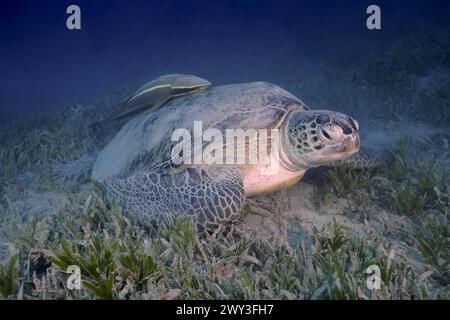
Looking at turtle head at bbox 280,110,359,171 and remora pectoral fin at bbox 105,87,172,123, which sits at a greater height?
remora pectoral fin at bbox 105,87,172,123

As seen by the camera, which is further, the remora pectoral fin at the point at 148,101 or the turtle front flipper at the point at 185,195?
the remora pectoral fin at the point at 148,101

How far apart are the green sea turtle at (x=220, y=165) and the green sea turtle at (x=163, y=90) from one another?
0.73ft

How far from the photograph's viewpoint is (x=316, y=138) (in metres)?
2.63

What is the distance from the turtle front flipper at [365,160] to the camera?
10.6ft

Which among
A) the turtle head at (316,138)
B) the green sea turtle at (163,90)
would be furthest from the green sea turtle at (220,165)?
the green sea turtle at (163,90)

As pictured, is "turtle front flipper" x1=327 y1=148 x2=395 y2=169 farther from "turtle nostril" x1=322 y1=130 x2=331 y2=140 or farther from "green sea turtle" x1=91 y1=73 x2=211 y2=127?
"green sea turtle" x1=91 y1=73 x2=211 y2=127

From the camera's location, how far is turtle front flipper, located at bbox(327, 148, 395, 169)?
127 inches

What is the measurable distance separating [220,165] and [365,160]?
165cm

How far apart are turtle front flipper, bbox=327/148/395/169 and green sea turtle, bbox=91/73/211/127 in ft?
6.16

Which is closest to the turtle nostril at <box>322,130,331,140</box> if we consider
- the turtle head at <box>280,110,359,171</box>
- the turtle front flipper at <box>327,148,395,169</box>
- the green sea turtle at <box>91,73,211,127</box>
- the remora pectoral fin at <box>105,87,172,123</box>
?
the turtle head at <box>280,110,359,171</box>

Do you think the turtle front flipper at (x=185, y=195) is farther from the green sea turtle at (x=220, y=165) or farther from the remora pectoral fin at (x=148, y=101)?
the remora pectoral fin at (x=148, y=101)

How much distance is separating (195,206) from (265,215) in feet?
2.51

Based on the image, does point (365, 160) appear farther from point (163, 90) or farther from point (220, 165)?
point (163, 90)

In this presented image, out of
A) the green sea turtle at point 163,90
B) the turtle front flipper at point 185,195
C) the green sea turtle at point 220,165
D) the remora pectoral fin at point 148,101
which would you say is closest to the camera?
the turtle front flipper at point 185,195
